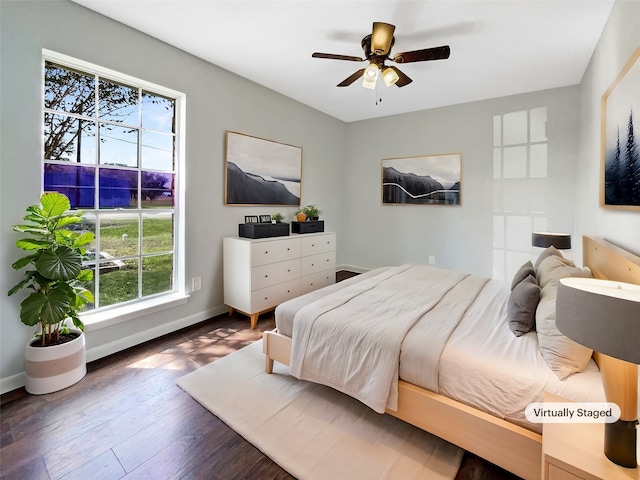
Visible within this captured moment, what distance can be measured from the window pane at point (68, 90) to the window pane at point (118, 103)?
75mm

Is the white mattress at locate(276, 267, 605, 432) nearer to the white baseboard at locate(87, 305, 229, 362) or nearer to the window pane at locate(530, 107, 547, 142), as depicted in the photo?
the white baseboard at locate(87, 305, 229, 362)

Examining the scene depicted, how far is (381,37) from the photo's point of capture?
212 cm

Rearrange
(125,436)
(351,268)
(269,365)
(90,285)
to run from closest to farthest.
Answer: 1. (125,436)
2. (269,365)
3. (90,285)
4. (351,268)

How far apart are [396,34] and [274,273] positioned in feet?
8.28

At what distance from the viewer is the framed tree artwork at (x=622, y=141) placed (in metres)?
1.57

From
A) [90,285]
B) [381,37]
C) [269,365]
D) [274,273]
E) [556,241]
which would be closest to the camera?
[381,37]

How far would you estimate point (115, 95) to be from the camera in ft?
8.30

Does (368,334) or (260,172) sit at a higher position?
(260,172)

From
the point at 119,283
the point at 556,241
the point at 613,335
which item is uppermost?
the point at 556,241

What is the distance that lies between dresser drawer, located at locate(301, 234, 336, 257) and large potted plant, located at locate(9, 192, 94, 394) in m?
2.17

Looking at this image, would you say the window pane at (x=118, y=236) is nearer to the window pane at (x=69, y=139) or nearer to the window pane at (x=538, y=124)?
the window pane at (x=69, y=139)

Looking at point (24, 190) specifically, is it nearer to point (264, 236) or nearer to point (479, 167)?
point (264, 236)

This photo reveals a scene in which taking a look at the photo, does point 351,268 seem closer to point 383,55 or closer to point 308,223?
point 308,223

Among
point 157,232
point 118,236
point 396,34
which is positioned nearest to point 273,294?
point 157,232
